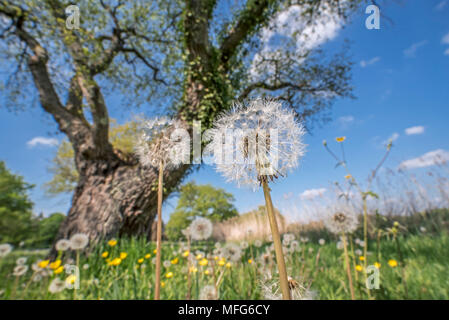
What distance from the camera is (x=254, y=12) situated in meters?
6.26

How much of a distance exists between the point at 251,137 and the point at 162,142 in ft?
1.67

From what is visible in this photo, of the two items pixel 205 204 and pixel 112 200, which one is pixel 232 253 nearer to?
pixel 112 200

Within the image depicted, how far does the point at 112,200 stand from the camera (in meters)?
4.74

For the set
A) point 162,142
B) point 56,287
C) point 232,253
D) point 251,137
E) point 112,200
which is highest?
point 112,200

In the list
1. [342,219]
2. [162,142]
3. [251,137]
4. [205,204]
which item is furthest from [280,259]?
[205,204]

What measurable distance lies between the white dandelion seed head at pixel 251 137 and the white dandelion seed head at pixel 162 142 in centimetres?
31

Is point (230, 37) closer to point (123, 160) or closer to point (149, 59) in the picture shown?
point (149, 59)

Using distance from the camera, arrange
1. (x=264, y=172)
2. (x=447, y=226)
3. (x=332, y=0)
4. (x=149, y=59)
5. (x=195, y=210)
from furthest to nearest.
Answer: (x=195, y=210) → (x=149, y=59) → (x=332, y=0) → (x=447, y=226) → (x=264, y=172)

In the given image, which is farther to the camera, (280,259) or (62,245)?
(62,245)

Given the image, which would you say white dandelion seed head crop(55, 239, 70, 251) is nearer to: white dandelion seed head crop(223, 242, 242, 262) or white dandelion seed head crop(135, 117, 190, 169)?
white dandelion seed head crop(223, 242, 242, 262)

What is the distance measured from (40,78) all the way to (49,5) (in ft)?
5.96

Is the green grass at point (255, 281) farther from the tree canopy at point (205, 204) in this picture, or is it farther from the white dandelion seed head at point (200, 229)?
the tree canopy at point (205, 204)

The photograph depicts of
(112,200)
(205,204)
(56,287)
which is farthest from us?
(205,204)
